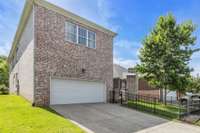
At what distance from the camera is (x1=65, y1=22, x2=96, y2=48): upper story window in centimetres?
1191

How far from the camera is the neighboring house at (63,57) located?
10039 mm

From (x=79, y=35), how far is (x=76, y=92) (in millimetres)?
4220

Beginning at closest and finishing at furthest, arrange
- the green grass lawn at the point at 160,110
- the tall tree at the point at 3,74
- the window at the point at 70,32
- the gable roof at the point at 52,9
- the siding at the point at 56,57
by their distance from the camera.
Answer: the siding at the point at 56,57, the gable roof at the point at 52,9, the green grass lawn at the point at 160,110, the window at the point at 70,32, the tall tree at the point at 3,74

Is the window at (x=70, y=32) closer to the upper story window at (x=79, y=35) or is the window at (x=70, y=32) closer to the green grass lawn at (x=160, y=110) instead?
the upper story window at (x=79, y=35)

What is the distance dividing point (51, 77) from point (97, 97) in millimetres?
4631

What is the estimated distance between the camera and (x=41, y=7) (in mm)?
10273

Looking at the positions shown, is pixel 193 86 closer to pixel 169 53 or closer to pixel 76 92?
pixel 169 53

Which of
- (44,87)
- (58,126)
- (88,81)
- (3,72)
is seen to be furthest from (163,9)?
(3,72)

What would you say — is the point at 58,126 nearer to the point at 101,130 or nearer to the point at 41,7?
the point at 101,130

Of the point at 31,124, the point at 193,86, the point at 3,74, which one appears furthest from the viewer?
the point at 3,74

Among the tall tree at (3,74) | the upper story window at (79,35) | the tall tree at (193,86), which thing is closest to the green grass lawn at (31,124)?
the upper story window at (79,35)

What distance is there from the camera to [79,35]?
1266cm

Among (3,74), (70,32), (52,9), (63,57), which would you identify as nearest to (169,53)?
(70,32)

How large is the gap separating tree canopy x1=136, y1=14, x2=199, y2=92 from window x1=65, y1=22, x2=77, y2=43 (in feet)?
24.2
